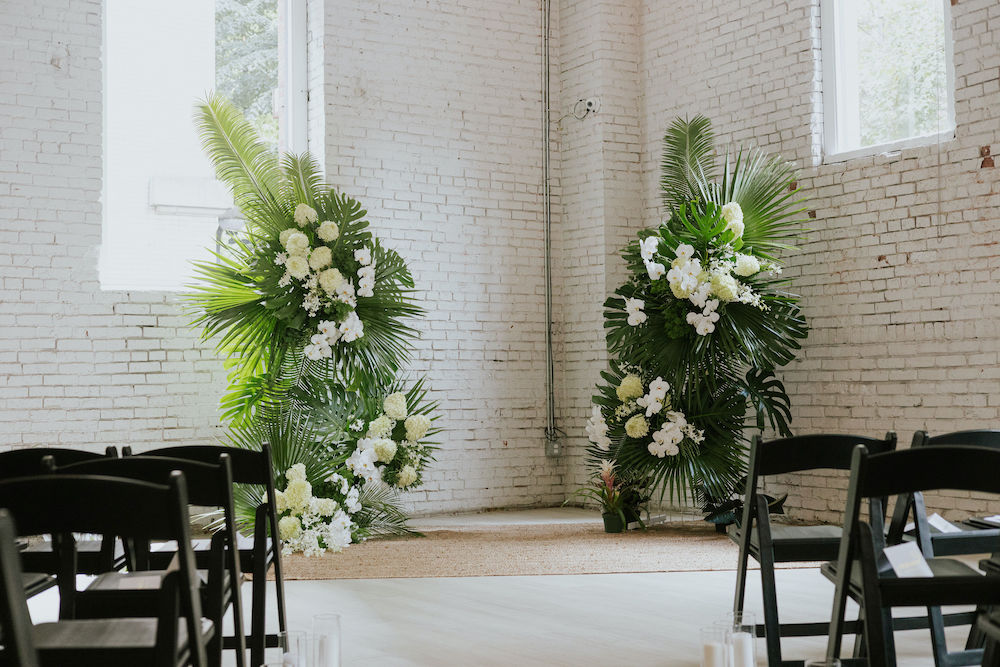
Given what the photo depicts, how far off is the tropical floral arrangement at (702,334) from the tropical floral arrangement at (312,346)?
4.51 ft

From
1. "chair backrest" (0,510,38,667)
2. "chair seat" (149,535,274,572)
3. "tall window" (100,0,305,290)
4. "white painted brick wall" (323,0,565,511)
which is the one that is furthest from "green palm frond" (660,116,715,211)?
"chair backrest" (0,510,38,667)

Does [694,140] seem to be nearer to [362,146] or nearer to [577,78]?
[577,78]

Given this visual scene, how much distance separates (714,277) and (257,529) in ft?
12.4

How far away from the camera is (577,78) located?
8.55 meters

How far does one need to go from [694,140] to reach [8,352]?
4594mm

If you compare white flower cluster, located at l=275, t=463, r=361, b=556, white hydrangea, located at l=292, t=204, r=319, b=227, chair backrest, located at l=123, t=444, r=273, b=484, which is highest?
white hydrangea, located at l=292, t=204, r=319, b=227

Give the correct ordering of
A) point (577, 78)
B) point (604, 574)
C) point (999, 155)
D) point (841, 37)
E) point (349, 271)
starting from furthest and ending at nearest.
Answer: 1. point (577, 78)
2. point (841, 37)
3. point (349, 271)
4. point (999, 155)
5. point (604, 574)

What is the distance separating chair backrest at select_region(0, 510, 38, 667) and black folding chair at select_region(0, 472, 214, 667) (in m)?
0.17

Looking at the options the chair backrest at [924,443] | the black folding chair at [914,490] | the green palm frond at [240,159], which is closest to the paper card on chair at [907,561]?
the black folding chair at [914,490]

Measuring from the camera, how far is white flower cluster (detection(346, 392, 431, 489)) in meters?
6.42

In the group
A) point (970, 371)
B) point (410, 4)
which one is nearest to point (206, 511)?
point (410, 4)

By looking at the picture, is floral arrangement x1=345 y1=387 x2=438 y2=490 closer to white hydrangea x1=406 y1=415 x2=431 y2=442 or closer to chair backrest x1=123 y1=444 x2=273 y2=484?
white hydrangea x1=406 y1=415 x2=431 y2=442

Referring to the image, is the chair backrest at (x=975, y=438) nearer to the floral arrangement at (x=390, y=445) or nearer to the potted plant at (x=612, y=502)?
the potted plant at (x=612, y=502)

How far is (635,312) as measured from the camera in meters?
6.59
